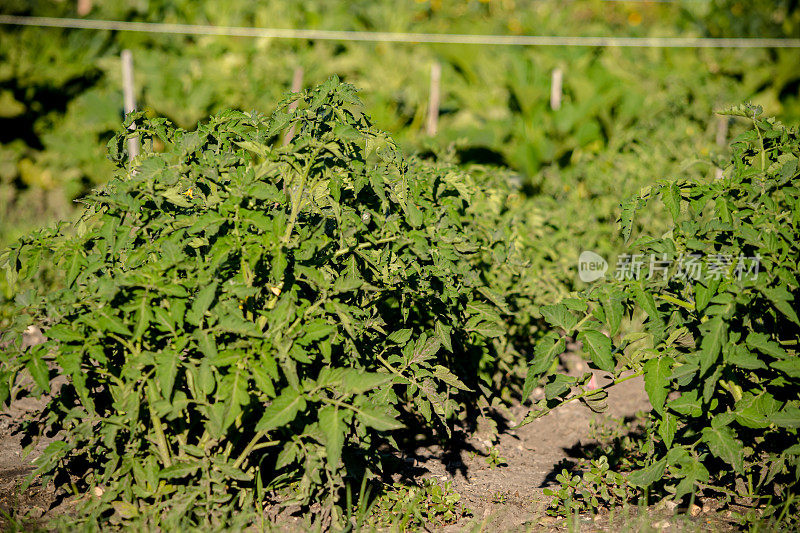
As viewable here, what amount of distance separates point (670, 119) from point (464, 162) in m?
2.12

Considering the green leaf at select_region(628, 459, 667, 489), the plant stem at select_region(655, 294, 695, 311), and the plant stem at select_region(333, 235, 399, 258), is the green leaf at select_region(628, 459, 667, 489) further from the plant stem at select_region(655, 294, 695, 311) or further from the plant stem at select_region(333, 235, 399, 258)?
the plant stem at select_region(333, 235, 399, 258)

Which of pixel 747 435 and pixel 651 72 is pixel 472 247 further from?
pixel 651 72

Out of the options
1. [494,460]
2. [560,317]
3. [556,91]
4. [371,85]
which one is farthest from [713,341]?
[371,85]

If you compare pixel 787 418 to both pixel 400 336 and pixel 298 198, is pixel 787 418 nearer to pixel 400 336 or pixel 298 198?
pixel 400 336

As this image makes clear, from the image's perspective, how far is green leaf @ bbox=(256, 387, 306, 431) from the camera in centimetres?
216

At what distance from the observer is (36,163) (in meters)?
7.15

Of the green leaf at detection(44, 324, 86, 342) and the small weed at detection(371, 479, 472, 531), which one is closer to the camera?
the green leaf at detection(44, 324, 86, 342)

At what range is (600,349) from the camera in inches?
96.3

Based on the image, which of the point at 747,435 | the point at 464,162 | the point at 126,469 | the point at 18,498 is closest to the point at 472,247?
the point at 747,435

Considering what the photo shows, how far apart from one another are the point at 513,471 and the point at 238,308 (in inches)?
62.0

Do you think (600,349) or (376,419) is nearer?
(376,419)

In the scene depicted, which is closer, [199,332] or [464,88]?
[199,332]

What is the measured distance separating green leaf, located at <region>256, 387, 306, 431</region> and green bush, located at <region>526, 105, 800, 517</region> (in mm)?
816

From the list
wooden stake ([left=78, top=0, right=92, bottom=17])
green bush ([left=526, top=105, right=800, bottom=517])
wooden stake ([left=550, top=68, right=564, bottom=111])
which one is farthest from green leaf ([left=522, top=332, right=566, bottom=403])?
wooden stake ([left=78, top=0, right=92, bottom=17])
